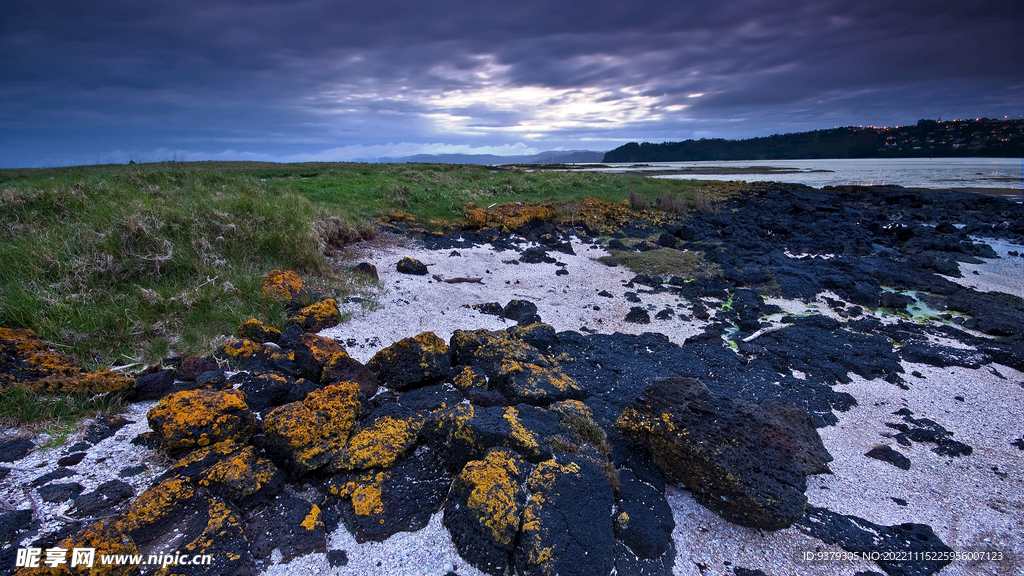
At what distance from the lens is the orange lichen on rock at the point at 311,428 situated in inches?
107

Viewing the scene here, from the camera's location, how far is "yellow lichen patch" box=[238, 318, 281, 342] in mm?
4258

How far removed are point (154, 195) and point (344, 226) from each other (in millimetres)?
3425

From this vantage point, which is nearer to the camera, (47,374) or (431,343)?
(47,374)

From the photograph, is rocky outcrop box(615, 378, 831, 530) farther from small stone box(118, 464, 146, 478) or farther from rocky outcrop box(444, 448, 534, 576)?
small stone box(118, 464, 146, 478)

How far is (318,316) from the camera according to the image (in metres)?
4.75

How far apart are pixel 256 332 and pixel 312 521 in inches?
98.2

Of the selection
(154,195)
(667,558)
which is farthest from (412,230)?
(667,558)

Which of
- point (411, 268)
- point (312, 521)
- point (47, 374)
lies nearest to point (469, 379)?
point (312, 521)

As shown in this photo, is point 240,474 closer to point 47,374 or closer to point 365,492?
point 365,492

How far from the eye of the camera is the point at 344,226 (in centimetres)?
859

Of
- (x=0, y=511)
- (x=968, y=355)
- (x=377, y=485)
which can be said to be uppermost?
(x=0, y=511)

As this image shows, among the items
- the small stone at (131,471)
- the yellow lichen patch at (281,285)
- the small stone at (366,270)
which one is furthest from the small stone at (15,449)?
the small stone at (366,270)

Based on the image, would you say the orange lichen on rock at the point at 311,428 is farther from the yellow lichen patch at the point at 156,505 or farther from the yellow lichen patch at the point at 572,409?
the yellow lichen patch at the point at 572,409

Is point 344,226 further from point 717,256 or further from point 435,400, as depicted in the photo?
point 717,256
